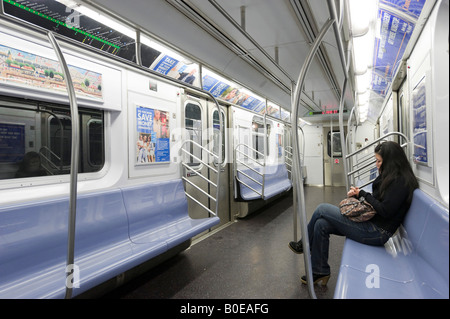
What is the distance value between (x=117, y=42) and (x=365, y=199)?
264 centimetres

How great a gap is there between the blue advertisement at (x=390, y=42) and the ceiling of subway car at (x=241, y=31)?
0.50 m

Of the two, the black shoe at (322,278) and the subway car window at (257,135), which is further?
the subway car window at (257,135)

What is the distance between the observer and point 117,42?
2562 millimetres

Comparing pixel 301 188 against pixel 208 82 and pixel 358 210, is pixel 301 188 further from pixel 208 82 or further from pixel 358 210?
pixel 208 82

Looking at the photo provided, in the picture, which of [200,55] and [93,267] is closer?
[93,267]

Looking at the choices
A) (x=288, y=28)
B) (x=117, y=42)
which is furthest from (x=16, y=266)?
(x=288, y=28)

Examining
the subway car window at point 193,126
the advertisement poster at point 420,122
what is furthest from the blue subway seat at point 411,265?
the subway car window at point 193,126

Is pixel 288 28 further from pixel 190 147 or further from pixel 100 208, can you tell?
pixel 100 208

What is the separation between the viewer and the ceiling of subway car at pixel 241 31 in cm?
228

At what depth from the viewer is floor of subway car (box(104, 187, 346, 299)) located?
2.40 m

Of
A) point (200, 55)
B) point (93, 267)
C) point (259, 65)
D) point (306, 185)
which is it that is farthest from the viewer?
point (306, 185)

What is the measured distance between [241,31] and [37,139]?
7.02 feet

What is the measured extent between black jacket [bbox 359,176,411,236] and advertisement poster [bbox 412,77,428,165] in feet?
0.93
